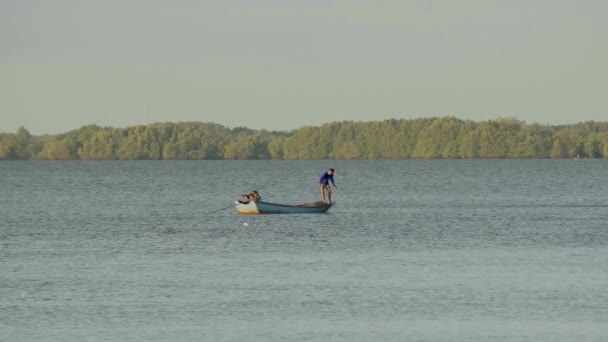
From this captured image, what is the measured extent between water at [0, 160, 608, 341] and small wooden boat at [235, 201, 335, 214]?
47 cm

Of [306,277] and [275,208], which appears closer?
[306,277]

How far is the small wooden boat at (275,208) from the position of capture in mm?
71562

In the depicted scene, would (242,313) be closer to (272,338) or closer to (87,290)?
(272,338)

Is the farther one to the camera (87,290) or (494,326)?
(87,290)

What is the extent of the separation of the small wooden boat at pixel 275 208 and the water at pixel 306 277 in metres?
0.47

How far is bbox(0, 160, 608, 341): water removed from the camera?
97.7ft

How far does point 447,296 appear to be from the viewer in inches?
1351

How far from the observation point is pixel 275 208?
71.6 metres

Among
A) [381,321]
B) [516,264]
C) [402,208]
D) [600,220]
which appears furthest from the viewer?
[402,208]

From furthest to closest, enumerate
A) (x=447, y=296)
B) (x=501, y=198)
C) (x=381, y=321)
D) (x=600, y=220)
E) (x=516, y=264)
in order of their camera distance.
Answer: (x=501, y=198) < (x=600, y=220) < (x=516, y=264) < (x=447, y=296) < (x=381, y=321)

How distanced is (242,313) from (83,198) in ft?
238

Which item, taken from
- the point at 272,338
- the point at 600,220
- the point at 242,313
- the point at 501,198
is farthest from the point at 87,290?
the point at 501,198

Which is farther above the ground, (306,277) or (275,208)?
(275,208)

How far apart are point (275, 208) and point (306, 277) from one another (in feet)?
108
